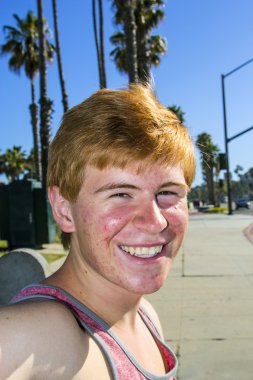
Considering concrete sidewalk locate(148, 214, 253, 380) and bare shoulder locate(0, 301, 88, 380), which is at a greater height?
bare shoulder locate(0, 301, 88, 380)

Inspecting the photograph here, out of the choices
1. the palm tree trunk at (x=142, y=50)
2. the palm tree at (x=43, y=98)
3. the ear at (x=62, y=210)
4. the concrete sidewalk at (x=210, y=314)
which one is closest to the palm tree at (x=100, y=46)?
the palm tree trunk at (x=142, y=50)

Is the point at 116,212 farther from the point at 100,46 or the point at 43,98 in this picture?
the point at 100,46

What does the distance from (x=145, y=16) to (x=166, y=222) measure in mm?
26212

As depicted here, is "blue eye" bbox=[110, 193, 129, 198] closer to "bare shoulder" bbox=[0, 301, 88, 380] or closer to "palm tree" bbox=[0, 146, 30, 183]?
"bare shoulder" bbox=[0, 301, 88, 380]

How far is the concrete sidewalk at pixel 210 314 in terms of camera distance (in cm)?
402

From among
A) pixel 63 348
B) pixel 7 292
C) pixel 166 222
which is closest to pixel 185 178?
pixel 166 222

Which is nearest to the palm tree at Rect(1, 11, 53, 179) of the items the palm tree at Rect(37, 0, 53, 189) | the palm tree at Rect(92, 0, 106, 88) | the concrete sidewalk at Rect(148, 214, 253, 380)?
the palm tree at Rect(92, 0, 106, 88)

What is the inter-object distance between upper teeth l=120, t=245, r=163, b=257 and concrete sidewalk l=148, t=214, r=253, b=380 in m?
2.69

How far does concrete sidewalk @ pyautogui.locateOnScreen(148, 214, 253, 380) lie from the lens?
4023 mm

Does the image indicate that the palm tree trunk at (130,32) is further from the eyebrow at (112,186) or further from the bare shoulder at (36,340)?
the bare shoulder at (36,340)

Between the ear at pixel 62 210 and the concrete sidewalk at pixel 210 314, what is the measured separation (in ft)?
8.96

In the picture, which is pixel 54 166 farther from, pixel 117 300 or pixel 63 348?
pixel 63 348

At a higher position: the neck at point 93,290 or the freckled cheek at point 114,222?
the freckled cheek at point 114,222

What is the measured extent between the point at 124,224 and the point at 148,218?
84 mm
